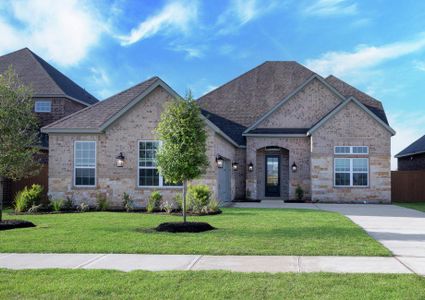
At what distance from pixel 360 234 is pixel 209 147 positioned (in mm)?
9242

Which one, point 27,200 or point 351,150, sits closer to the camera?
point 27,200

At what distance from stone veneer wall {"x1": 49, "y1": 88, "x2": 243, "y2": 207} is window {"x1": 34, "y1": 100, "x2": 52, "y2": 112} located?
386 inches

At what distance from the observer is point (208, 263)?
788 cm

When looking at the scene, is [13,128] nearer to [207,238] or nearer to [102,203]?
[102,203]

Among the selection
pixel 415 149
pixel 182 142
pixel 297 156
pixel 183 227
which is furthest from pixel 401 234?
pixel 415 149

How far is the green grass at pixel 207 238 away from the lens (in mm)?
9055

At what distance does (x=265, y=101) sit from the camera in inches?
1188

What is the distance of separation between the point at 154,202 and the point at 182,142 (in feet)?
21.0

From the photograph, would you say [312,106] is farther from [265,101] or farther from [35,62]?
[35,62]

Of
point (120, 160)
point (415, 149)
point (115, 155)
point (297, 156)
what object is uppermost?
point (415, 149)

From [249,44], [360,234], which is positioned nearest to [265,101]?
[249,44]

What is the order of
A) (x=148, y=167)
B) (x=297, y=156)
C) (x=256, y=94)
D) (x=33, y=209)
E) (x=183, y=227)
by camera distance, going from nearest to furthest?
1. (x=183, y=227)
2. (x=33, y=209)
3. (x=148, y=167)
4. (x=297, y=156)
5. (x=256, y=94)

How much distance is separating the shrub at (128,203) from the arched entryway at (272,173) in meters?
10.2

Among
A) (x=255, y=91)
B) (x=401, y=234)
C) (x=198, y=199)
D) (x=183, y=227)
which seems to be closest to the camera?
(x=401, y=234)
